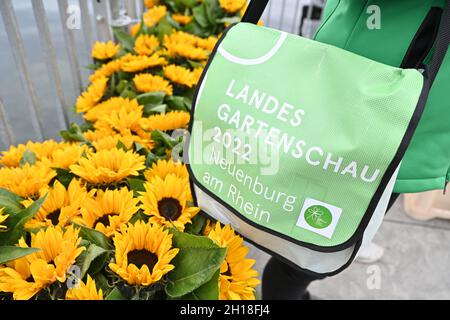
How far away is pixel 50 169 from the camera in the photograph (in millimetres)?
883

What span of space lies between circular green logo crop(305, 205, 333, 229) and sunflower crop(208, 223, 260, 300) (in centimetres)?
16

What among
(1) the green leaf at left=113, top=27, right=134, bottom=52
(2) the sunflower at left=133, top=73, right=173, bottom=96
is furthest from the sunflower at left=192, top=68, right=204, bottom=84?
(1) the green leaf at left=113, top=27, right=134, bottom=52

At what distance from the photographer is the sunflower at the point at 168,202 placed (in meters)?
0.75

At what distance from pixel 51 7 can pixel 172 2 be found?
2.17 feet

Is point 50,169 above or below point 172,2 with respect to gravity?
below

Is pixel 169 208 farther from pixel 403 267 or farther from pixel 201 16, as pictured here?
pixel 403 267

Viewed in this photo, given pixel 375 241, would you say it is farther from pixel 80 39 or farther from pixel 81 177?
pixel 80 39

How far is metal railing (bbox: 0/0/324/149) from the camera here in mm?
1240

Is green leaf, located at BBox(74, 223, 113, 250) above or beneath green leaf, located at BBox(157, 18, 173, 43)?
beneath

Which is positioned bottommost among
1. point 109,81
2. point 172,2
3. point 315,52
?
point 109,81

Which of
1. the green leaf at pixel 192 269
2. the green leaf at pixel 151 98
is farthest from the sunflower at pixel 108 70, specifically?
the green leaf at pixel 192 269

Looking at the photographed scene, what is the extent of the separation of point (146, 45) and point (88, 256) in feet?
3.66

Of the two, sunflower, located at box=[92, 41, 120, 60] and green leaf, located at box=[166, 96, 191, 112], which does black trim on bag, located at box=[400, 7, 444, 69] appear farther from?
sunflower, located at box=[92, 41, 120, 60]
